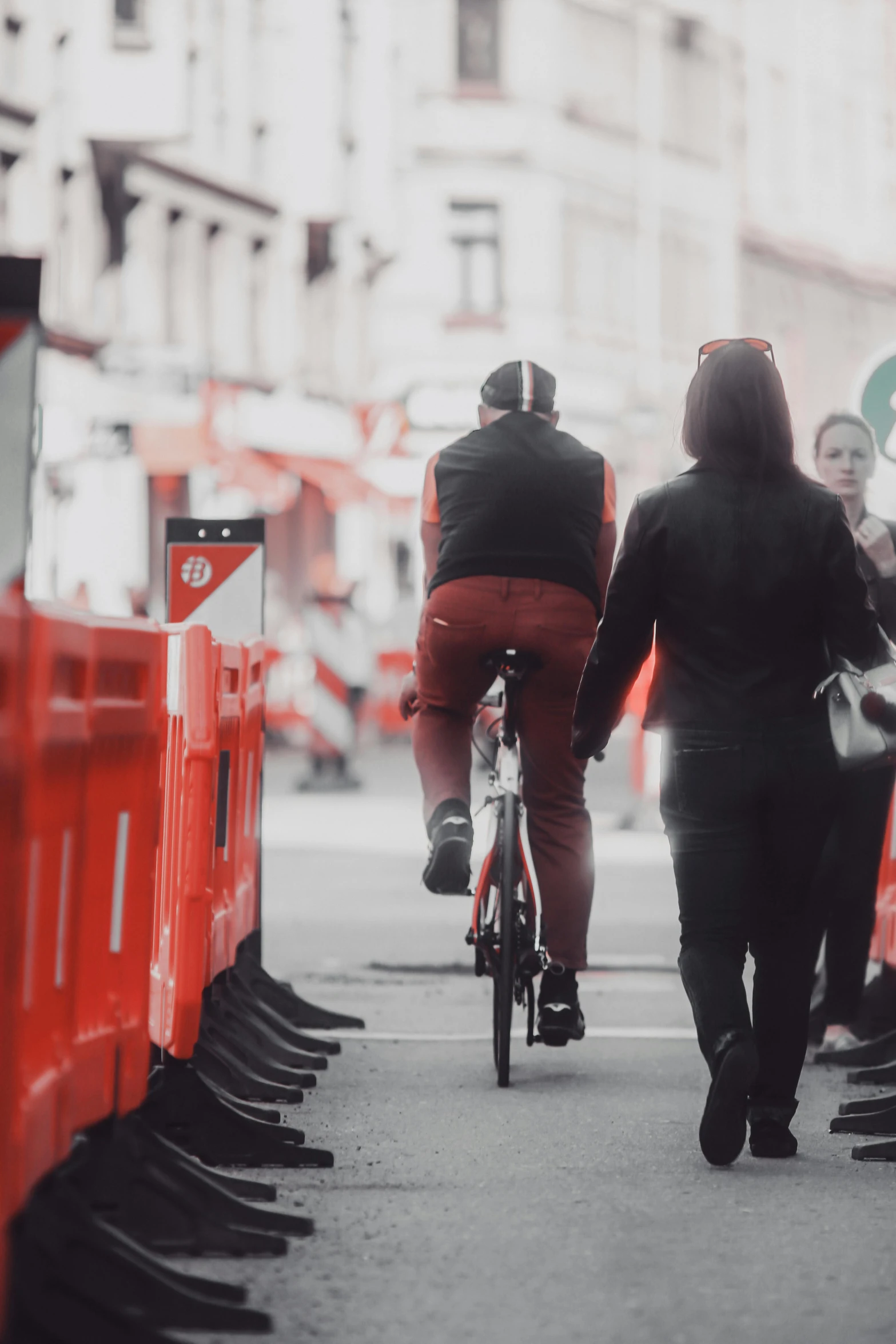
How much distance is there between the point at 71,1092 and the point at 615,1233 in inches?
49.4

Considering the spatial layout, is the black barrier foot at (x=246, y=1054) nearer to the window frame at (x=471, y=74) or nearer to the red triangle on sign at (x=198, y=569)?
the red triangle on sign at (x=198, y=569)

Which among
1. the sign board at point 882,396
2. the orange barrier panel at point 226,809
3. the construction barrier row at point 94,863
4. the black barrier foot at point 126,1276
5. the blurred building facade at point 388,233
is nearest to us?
the construction barrier row at point 94,863

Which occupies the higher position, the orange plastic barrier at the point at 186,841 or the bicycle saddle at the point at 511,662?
the bicycle saddle at the point at 511,662

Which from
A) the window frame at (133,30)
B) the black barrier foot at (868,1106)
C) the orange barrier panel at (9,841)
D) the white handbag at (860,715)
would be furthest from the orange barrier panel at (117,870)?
the window frame at (133,30)

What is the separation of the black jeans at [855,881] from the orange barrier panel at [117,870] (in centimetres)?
314

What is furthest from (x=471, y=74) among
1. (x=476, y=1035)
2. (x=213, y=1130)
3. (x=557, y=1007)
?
(x=213, y=1130)

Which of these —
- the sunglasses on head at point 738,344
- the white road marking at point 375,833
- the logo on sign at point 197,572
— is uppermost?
the sunglasses on head at point 738,344

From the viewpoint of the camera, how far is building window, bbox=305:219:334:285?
43.2 meters

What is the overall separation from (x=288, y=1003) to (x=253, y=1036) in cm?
95

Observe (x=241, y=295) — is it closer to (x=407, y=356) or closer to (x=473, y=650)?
(x=407, y=356)

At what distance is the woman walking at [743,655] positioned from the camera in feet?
20.6

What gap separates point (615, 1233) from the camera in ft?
17.8

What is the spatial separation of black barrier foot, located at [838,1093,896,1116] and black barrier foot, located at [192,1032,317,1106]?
1.37 meters

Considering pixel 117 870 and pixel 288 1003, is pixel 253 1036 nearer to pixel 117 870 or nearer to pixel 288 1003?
pixel 288 1003
